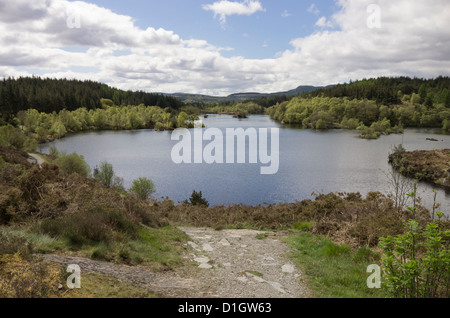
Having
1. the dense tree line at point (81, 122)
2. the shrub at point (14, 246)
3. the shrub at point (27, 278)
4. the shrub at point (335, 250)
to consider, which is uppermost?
the dense tree line at point (81, 122)

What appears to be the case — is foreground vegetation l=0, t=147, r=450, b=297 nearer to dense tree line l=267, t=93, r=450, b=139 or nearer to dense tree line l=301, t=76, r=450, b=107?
dense tree line l=267, t=93, r=450, b=139

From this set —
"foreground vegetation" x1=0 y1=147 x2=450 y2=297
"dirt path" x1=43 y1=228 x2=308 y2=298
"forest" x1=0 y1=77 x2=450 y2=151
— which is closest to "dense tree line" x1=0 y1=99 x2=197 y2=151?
"forest" x1=0 y1=77 x2=450 y2=151

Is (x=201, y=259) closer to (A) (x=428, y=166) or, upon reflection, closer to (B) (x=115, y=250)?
(B) (x=115, y=250)

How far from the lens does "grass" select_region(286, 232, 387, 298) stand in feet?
19.7

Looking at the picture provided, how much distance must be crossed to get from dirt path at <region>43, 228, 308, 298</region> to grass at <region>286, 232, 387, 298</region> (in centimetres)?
36

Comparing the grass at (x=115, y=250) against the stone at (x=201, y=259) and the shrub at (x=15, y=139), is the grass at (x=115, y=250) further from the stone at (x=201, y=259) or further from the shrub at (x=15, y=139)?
→ the shrub at (x=15, y=139)

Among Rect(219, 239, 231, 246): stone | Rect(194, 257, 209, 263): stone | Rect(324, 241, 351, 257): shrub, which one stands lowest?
Rect(219, 239, 231, 246): stone

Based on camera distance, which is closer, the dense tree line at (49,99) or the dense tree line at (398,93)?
the dense tree line at (49,99)

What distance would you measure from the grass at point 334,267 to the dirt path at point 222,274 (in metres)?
0.36

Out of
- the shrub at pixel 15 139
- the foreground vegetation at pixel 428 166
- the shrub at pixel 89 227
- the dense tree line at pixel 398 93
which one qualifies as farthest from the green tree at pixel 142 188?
the dense tree line at pixel 398 93

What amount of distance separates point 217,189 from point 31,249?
1059 inches

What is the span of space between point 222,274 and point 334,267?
283 cm

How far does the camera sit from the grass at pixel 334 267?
19.7 feet
